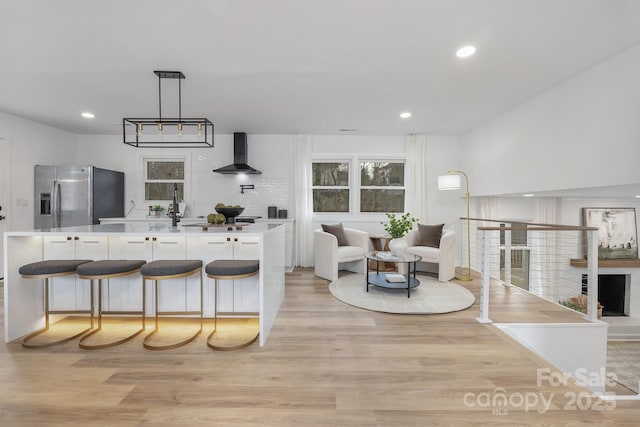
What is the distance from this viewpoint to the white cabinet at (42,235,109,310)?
8.38 ft

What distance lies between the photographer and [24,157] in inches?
176

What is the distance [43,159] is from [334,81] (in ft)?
17.4

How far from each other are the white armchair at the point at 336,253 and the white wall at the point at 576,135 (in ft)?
7.64

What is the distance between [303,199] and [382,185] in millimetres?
1657

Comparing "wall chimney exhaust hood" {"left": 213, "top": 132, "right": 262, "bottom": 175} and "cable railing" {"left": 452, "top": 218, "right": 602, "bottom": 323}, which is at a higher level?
"wall chimney exhaust hood" {"left": 213, "top": 132, "right": 262, "bottom": 175}

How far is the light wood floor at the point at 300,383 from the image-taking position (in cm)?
154

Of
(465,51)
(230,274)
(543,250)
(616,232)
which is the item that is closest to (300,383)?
(230,274)

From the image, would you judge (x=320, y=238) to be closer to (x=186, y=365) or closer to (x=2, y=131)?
(x=186, y=365)

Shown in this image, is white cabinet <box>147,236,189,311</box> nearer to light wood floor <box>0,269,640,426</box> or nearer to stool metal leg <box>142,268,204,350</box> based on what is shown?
stool metal leg <box>142,268,204,350</box>

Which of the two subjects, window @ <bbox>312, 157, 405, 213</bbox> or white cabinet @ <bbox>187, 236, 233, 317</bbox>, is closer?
white cabinet @ <bbox>187, 236, 233, 317</bbox>

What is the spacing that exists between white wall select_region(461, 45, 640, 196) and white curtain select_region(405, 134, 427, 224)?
47.1 inches

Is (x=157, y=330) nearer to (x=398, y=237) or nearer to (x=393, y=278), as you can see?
(x=393, y=278)

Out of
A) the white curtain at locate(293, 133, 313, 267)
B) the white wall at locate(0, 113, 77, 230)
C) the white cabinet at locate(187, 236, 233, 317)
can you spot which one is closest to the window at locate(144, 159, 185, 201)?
the white wall at locate(0, 113, 77, 230)

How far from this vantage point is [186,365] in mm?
2018
